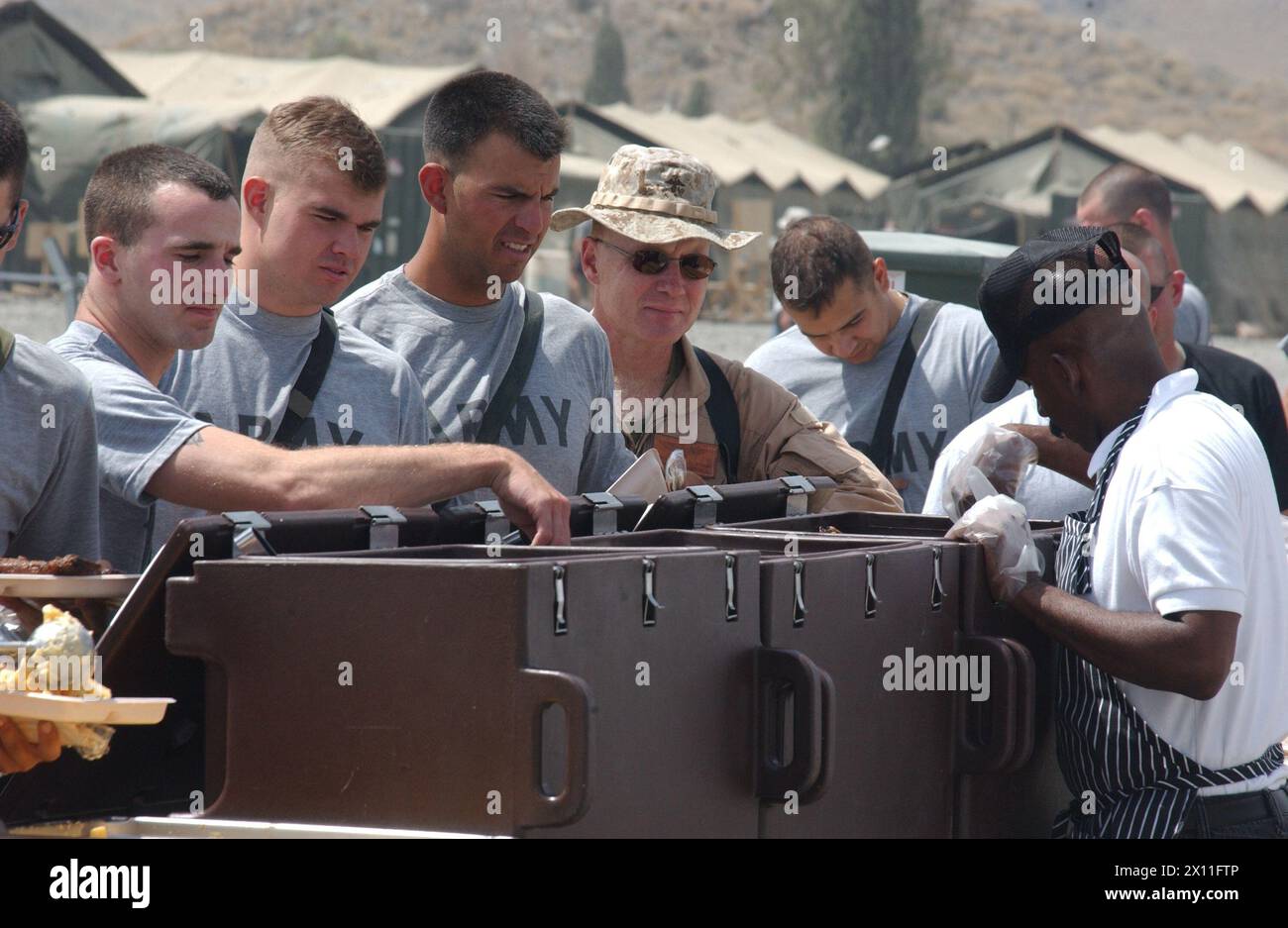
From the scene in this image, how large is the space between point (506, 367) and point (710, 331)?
65.9ft

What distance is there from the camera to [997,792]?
2965mm

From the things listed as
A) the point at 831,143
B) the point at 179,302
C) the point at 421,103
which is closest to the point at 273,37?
the point at 831,143

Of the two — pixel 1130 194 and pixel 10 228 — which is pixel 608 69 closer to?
pixel 1130 194

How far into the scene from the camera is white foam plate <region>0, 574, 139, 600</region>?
7.72 feet

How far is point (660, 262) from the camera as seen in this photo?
441 cm

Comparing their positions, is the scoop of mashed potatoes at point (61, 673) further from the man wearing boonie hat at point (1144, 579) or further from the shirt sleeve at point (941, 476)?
the shirt sleeve at point (941, 476)

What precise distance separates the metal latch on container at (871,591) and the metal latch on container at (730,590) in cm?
30

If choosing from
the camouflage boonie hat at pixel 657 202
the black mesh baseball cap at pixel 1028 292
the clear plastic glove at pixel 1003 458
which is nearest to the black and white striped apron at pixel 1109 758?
the black mesh baseball cap at pixel 1028 292

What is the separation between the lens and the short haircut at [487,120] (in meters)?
4.05

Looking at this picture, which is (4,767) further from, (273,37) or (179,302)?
(273,37)

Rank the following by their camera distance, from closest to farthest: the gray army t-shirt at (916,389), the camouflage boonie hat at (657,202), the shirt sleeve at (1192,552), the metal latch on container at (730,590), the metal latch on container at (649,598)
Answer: the metal latch on container at (649,598) < the metal latch on container at (730,590) < the shirt sleeve at (1192,552) < the camouflage boonie hat at (657,202) < the gray army t-shirt at (916,389)

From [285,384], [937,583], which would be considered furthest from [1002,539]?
[285,384]
